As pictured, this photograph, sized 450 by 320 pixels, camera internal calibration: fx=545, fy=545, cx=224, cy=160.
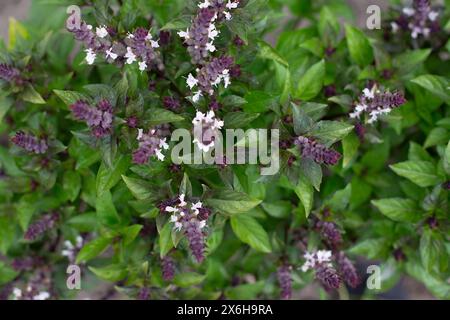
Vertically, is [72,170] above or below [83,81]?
below

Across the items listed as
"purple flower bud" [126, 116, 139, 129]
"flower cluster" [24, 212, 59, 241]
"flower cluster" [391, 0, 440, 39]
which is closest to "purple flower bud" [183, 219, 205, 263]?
"purple flower bud" [126, 116, 139, 129]

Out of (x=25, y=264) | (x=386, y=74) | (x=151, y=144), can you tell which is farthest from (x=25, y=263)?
(x=386, y=74)

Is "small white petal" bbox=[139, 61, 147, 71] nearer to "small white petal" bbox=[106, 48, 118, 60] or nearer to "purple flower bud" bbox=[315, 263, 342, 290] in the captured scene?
"small white petal" bbox=[106, 48, 118, 60]

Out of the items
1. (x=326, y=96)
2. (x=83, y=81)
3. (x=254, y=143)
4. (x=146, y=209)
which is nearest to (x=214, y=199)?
(x=254, y=143)

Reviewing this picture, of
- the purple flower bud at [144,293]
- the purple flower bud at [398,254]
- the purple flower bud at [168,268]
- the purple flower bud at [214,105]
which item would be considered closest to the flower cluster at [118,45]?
the purple flower bud at [214,105]

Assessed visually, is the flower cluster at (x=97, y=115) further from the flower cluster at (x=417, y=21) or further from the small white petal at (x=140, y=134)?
the flower cluster at (x=417, y=21)
